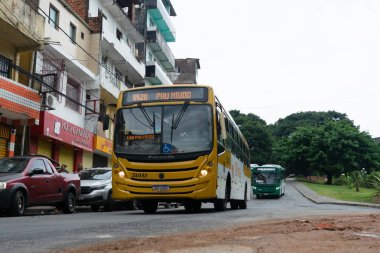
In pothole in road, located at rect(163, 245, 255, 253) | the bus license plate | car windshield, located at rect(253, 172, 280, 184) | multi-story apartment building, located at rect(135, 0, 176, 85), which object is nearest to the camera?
pothole in road, located at rect(163, 245, 255, 253)

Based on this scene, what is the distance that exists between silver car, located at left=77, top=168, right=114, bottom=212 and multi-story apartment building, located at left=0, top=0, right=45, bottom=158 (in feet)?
15.0

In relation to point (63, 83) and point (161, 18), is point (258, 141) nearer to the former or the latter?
point (161, 18)

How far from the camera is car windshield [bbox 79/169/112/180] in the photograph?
17.5 meters

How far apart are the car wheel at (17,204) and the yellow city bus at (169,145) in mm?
2345

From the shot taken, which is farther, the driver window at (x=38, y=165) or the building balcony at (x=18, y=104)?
the building balcony at (x=18, y=104)

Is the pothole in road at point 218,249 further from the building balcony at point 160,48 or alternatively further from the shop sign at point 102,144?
the building balcony at point 160,48

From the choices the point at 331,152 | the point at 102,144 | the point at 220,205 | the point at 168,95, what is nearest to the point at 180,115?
the point at 168,95

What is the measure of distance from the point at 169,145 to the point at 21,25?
985 centimetres

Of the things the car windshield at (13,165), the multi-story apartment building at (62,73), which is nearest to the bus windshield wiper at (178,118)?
the car windshield at (13,165)

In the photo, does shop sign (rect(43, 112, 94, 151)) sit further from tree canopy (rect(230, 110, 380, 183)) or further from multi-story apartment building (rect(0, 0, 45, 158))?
tree canopy (rect(230, 110, 380, 183))

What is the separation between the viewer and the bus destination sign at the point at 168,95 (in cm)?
1352

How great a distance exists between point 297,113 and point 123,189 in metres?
83.3

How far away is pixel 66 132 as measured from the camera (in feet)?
79.2

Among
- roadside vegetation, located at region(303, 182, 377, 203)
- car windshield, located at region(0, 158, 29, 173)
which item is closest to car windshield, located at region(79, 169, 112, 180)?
car windshield, located at region(0, 158, 29, 173)
